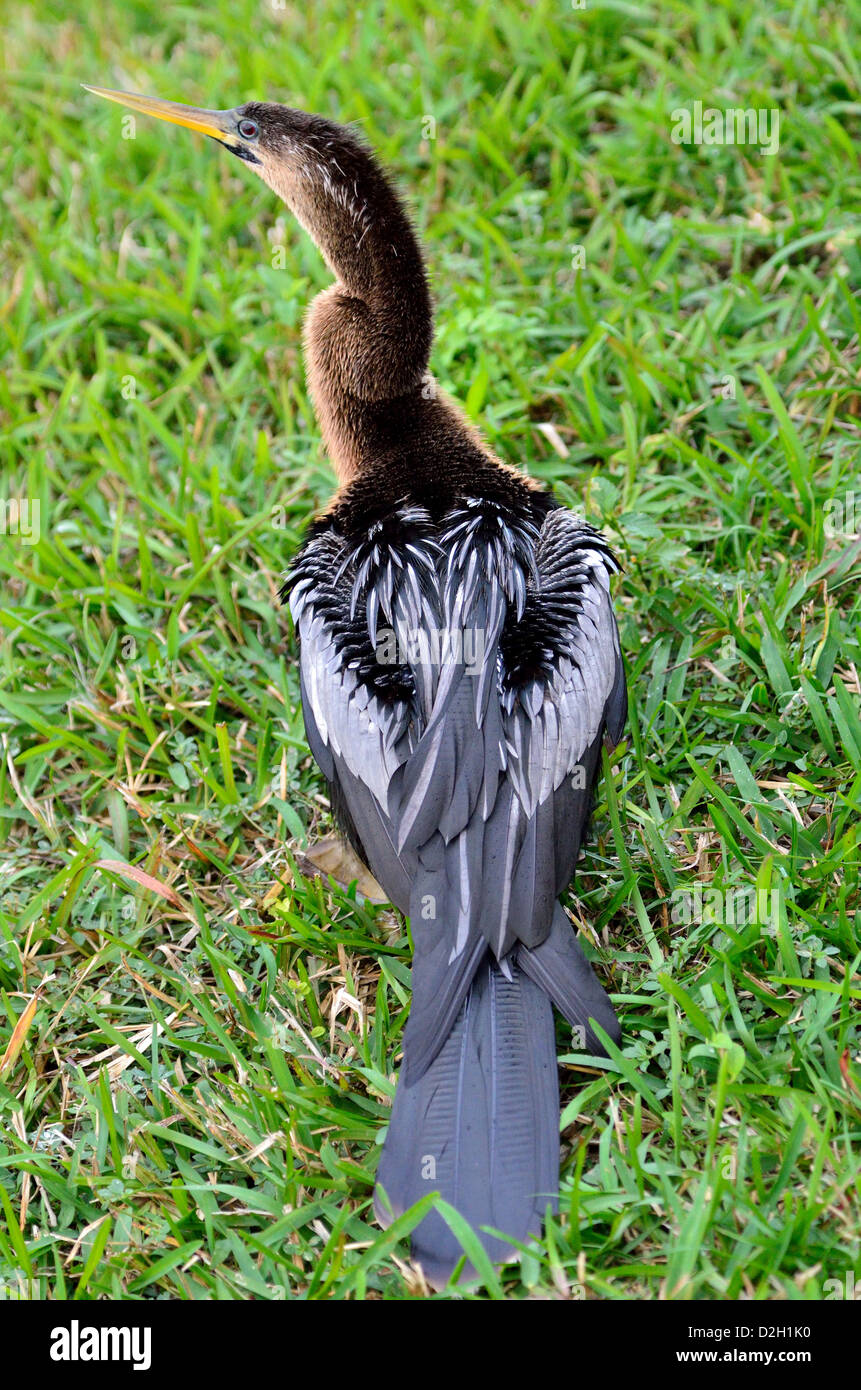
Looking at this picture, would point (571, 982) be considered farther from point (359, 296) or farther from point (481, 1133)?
point (359, 296)

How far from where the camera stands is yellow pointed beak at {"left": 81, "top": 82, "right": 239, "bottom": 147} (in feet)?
13.9

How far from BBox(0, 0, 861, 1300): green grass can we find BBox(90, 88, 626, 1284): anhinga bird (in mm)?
178

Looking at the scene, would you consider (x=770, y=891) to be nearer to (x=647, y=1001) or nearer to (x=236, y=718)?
(x=647, y=1001)

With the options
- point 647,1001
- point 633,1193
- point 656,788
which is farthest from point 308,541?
point 633,1193

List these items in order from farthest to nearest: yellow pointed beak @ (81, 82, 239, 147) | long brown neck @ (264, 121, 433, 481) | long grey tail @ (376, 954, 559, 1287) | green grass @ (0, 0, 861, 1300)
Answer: yellow pointed beak @ (81, 82, 239, 147)
long brown neck @ (264, 121, 433, 481)
green grass @ (0, 0, 861, 1300)
long grey tail @ (376, 954, 559, 1287)

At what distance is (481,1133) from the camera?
106 inches

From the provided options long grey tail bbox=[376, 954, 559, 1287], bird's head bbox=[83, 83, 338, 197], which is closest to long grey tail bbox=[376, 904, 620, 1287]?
long grey tail bbox=[376, 954, 559, 1287]

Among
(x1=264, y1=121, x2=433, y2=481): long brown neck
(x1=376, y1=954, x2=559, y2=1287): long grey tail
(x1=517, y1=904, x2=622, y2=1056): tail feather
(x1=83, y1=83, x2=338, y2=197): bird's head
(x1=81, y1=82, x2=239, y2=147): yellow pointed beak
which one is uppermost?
(x1=81, y1=82, x2=239, y2=147): yellow pointed beak

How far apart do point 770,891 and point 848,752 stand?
55 cm

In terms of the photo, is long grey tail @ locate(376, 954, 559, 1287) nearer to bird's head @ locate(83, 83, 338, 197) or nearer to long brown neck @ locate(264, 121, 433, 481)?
long brown neck @ locate(264, 121, 433, 481)

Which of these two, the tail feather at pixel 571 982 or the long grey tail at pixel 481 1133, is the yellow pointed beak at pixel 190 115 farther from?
the long grey tail at pixel 481 1133

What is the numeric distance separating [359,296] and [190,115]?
3.34 ft

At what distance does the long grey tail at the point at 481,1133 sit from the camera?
2.62 meters

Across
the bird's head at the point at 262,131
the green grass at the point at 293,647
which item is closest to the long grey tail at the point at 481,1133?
the green grass at the point at 293,647
